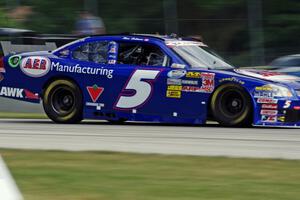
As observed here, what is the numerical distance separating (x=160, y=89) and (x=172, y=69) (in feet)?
1.24

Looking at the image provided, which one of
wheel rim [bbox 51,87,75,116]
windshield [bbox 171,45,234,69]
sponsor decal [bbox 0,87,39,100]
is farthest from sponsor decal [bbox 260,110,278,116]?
sponsor decal [bbox 0,87,39,100]

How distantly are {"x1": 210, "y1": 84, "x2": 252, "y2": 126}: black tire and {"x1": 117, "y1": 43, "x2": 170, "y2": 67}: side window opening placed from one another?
1.10 metres

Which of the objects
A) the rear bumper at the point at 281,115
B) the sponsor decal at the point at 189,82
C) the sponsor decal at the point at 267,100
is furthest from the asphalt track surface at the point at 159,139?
the sponsor decal at the point at 189,82

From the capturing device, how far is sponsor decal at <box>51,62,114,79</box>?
45.0 feet

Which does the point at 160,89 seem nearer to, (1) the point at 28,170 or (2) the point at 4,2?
(1) the point at 28,170

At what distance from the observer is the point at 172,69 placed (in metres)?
13.3

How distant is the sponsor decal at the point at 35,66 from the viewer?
46.6ft

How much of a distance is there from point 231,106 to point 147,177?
5.47 meters

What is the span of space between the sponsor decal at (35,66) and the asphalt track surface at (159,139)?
35.6 inches

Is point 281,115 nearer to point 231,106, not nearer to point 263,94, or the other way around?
point 263,94

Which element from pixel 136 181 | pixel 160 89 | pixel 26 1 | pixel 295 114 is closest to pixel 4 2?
pixel 26 1

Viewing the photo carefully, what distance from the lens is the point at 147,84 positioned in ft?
43.8

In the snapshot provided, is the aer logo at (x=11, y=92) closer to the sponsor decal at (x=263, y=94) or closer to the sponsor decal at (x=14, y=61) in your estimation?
the sponsor decal at (x=14, y=61)

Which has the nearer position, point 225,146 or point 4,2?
point 225,146
